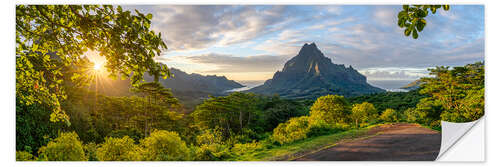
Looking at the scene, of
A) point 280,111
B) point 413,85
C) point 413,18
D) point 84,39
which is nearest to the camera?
point 413,18

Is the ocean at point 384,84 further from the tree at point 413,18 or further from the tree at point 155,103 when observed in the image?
the tree at point 413,18

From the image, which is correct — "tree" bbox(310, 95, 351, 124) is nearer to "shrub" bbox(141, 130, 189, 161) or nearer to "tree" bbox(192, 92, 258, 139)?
"tree" bbox(192, 92, 258, 139)

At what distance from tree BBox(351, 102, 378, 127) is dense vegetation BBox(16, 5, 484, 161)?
1.3 inches

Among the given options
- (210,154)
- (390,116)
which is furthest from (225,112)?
(390,116)

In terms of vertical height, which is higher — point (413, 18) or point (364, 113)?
point (413, 18)

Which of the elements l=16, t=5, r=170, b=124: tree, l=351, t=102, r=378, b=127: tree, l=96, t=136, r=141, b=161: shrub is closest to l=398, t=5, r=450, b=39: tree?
l=16, t=5, r=170, b=124: tree

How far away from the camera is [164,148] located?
3.37 m

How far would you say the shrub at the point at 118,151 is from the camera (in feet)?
11.0

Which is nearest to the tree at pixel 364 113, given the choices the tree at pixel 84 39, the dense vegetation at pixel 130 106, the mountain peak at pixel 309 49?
the dense vegetation at pixel 130 106

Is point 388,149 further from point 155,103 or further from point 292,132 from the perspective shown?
point 155,103

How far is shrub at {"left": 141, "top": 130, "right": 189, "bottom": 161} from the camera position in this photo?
3.34 m

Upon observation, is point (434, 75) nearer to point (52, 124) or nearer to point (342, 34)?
point (342, 34)

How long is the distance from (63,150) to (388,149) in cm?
487

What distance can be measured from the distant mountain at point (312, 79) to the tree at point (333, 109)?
0.26m
